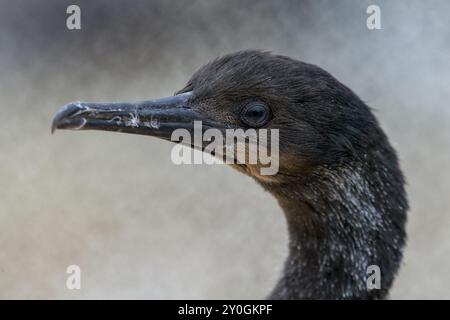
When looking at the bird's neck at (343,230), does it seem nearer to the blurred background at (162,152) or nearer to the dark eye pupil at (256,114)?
the dark eye pupil at (256,114)

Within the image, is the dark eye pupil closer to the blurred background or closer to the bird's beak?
the bird's beak

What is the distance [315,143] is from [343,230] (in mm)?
491

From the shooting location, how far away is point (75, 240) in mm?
7074

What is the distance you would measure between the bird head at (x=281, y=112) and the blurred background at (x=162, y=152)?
293 centimetres

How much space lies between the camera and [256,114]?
12.0 feet

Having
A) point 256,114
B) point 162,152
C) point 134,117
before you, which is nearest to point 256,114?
point 256,114

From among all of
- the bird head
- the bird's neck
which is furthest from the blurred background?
the bird head

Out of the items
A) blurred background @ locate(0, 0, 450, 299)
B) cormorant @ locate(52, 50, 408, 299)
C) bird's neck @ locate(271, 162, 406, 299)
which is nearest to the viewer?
cormorant @ locate(52, 50, 408, 299)

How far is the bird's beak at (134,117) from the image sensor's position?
341cm

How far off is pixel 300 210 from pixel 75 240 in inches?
146

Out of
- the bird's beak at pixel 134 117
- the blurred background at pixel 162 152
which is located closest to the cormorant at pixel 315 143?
the bird's beak at pixel 134 117

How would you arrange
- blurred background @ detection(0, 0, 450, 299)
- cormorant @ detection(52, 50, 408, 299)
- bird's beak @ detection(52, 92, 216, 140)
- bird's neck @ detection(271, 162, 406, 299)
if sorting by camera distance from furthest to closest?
blurred background @ detection(0, 0, 450, 299)
bird's neck @ detection(271, 162, 406, 299)
cormorant @ detection(52, 50, 408, 299)
bird's beak @ detection(52, 92, 216, 140)

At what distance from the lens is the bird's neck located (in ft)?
12.2
